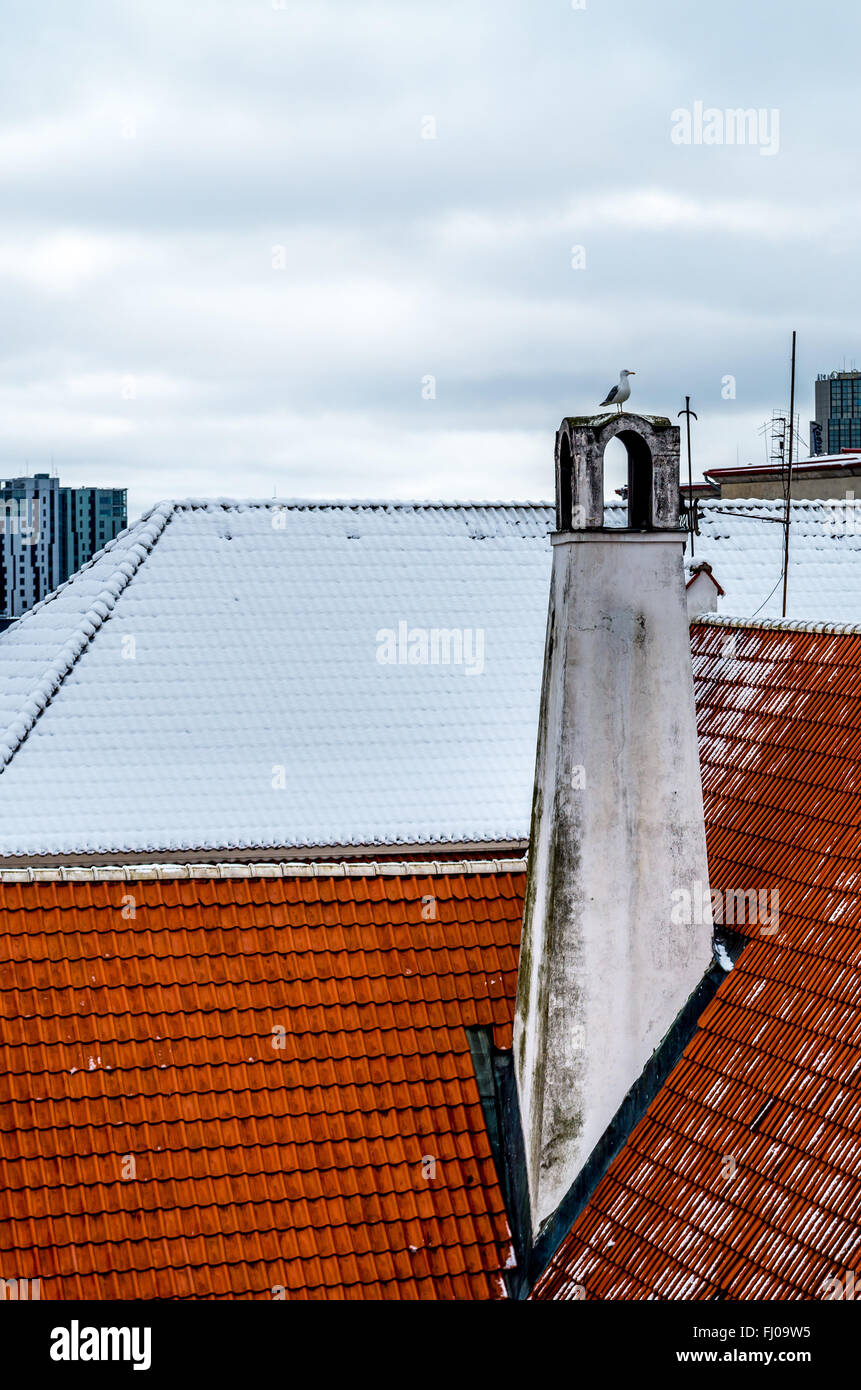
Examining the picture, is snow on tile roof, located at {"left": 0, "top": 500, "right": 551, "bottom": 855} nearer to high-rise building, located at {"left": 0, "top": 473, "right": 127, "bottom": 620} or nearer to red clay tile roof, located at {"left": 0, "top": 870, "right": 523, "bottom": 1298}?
red clay tile roof, located at {"left": 0, "top": 870, "right": 523, "bottom": 1298}

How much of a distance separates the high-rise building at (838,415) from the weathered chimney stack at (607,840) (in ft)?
153

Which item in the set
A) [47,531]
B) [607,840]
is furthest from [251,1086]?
[47,531]

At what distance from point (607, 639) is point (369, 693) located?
456 inches

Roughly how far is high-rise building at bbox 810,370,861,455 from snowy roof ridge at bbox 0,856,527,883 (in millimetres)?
45454

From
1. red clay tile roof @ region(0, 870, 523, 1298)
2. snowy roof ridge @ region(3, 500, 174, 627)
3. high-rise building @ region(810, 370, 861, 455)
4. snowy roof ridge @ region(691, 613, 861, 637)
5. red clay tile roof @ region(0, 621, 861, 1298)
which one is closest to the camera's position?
→ red clay tile roof @ region(0, 621, 861, 1298)

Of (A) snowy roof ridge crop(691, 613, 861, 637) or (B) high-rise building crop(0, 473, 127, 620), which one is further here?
(B) high-rise building crop(0, 473, 127, 620)

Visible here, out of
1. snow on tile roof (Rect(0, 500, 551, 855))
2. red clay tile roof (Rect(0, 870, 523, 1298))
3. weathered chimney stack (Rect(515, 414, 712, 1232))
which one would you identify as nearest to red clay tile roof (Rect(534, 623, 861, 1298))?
weathered chimney stack (Rect(515, 414, 712, 1232))

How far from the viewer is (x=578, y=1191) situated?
10.2 metres

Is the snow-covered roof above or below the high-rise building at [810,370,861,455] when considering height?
below

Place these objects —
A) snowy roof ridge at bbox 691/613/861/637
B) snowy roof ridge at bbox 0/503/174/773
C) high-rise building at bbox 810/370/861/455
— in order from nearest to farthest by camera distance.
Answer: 1. snowy roof ridge at bbox 691/613/861/637
2. snowy roof ridge at bbox 0/503/174/773
3. high-rise building at bbox 810/370/861/455

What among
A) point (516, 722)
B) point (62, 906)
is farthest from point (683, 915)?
point (516, 722)

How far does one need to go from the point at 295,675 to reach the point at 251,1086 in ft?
36.9

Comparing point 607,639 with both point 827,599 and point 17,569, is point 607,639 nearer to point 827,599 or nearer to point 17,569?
point 827,599

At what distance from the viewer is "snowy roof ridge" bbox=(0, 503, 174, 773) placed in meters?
19.9
